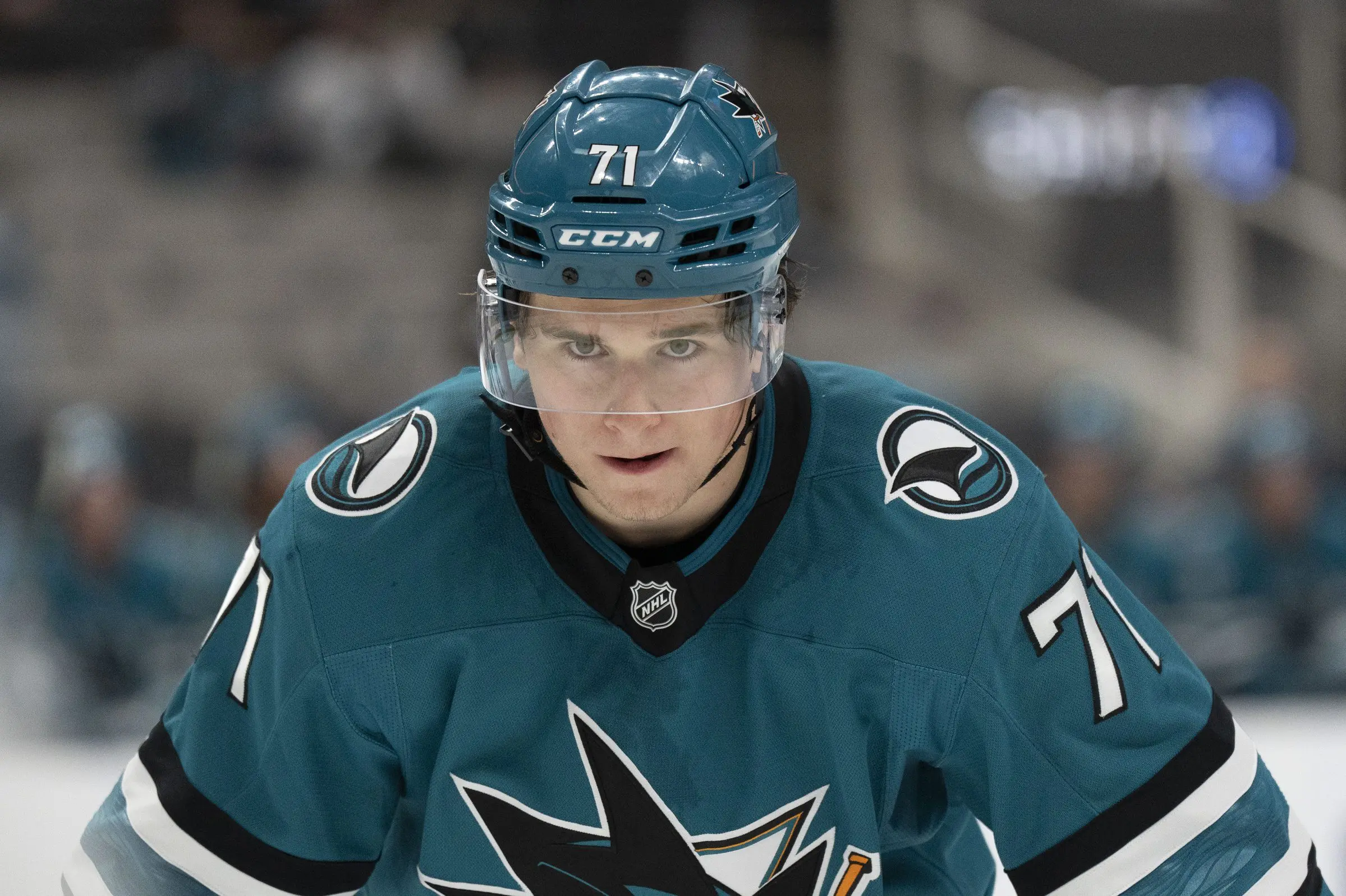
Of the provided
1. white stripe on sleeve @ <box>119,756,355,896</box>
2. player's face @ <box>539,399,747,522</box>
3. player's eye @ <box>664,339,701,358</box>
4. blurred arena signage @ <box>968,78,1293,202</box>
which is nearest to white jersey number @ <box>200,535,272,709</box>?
white stripe on sleeve @ <box>119,756,355,896</box>

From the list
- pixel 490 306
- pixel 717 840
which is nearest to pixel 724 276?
pixel 490 306

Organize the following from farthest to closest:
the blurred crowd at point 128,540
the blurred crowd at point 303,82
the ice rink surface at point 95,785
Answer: the blurred crowd at point 303,82 → the blurred crowd at point 128,540 → the ice rink surface at point 95,785

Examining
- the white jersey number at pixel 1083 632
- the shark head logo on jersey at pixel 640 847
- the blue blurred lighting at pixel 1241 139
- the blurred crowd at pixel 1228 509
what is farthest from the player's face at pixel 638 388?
the blue blurred lighting at pixel 1241 139

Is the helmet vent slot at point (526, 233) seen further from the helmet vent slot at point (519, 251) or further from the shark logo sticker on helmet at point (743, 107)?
the shark logo sticker on helmet at point (743, 107)

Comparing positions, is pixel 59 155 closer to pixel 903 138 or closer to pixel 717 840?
pixel 903 138

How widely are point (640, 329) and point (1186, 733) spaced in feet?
2.01

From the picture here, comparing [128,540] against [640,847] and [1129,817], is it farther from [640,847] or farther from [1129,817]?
[1129,817]

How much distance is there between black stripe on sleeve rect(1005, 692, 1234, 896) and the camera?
1.29 metres

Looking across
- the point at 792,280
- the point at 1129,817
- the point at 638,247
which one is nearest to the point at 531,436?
the point at 638,247

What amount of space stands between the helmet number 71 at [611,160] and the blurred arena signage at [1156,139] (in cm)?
373

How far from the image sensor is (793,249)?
4773 millimetres

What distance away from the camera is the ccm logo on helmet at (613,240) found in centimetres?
120

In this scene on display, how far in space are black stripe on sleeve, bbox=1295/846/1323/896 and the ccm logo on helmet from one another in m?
0.81

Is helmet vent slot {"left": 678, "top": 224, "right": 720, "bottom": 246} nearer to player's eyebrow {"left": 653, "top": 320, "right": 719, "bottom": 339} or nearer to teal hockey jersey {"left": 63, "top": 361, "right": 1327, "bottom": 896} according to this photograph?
player's eyebrow {"left": 653, "top": 320, "right": 719, "bottom": 339}
